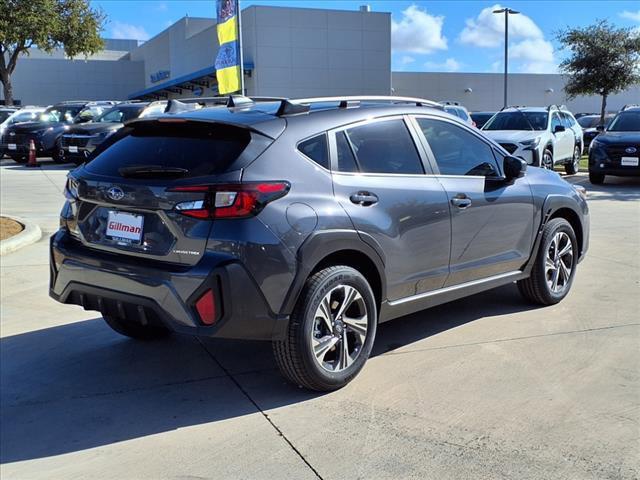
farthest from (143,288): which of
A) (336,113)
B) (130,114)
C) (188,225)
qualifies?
(130,114)

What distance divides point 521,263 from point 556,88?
53.3 meters

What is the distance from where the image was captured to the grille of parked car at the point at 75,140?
60.7ft

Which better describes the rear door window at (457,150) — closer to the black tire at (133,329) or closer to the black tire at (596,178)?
the black tire at (133,329)

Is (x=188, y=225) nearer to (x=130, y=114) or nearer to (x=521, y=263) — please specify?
(x=521, y=263)

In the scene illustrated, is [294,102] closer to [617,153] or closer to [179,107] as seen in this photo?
[179,107]

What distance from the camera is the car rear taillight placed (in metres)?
3.56

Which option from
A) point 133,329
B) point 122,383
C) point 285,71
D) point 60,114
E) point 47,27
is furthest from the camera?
point 285,71

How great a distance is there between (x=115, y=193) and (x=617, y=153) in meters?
13.4

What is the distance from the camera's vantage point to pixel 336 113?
4.29 meters

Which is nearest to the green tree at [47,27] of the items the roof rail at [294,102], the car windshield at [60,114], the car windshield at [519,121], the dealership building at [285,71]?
the dealership building at [285,71]

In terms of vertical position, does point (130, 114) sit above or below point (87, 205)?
above

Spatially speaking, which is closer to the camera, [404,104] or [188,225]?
[188,225]

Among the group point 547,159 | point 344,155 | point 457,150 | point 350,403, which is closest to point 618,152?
point 547,159

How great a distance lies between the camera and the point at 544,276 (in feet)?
18.7
